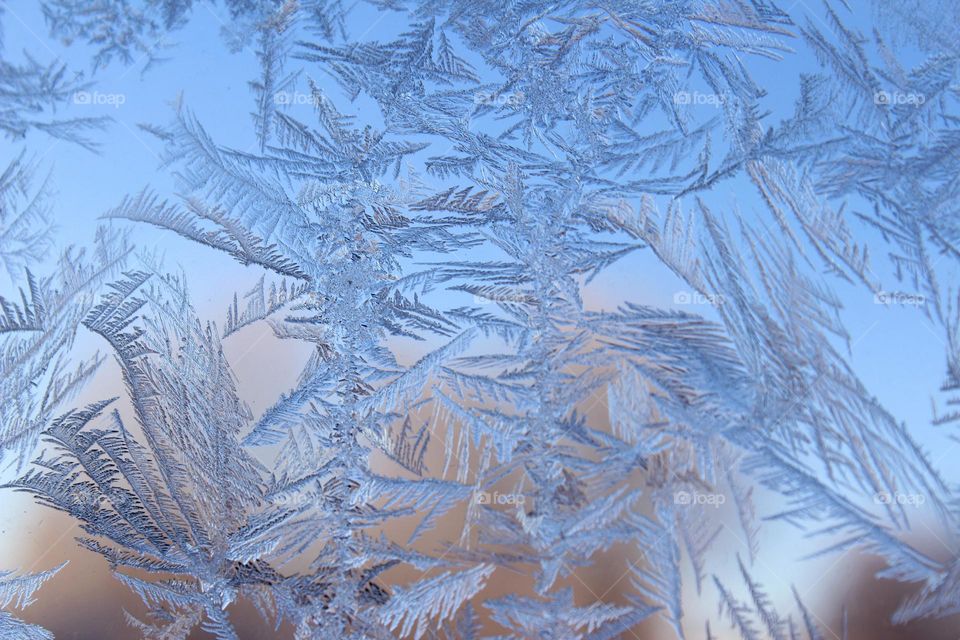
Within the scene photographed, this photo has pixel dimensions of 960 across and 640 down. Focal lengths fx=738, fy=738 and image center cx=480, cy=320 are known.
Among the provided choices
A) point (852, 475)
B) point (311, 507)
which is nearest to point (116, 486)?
point (311, 507)

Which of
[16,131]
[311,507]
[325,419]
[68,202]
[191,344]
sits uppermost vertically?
[16,131]

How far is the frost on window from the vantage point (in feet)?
3.08

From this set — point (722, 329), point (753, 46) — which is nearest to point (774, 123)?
point (753, 46)

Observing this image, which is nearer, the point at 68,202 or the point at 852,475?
the point at 852,475

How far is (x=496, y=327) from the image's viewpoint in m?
0.99

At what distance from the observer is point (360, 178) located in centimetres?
103

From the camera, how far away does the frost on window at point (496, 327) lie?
3.08 feet

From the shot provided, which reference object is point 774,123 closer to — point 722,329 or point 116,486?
point 722,329

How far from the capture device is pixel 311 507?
99cm

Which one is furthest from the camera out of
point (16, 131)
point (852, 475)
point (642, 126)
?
point (16, 131)

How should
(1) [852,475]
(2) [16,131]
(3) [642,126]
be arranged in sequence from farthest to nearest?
(2) [16,131] < (3) [642,126] < (1) [852,475]

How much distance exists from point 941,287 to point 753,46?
1.37 ft

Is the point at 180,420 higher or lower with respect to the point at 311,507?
higher

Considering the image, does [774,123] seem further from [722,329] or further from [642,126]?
[722,329]
